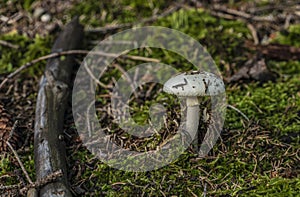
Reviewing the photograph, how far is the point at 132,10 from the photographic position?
4.94m

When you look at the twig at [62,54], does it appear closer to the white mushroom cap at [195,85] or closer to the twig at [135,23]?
the twig at [135,23]

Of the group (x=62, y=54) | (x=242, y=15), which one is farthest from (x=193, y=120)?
(x=242, y=15)

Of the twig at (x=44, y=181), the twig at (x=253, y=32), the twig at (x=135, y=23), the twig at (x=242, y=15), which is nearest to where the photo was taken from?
the twig at (x=44, y=181)

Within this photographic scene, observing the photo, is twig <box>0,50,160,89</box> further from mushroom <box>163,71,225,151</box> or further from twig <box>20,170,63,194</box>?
mushroom <box>163,71,225,151</box>

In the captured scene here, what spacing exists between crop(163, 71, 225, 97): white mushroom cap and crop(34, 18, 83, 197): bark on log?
2.95 ft

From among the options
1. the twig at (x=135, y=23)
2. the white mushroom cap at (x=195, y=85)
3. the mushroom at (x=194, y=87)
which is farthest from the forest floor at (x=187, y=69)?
the white mushroom cap at (x=195, y=85)

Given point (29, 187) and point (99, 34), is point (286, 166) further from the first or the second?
point (99, 34)

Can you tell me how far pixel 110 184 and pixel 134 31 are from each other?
233 cm

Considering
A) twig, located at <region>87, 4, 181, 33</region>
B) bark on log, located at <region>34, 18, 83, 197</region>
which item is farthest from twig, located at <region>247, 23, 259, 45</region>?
bark on log, located at <region>34, 18, 83, 197</region>

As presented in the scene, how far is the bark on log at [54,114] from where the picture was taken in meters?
2.50

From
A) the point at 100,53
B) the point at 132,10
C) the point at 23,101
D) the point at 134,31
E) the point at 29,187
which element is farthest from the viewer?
the point at 132,10

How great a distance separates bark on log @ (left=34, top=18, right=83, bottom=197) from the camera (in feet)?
8.21

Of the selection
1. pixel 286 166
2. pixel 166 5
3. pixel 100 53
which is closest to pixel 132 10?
pixel 166 5

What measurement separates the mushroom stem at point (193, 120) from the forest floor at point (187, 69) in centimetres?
9
